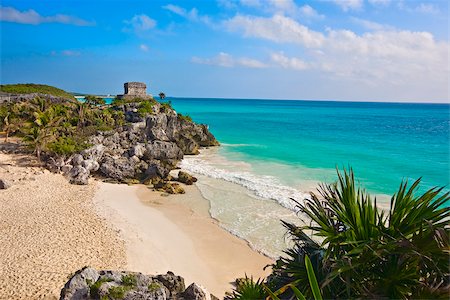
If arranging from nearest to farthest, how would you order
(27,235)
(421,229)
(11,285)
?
(421,229) < (11,285) < (27,235)

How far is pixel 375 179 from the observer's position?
23.4 metres

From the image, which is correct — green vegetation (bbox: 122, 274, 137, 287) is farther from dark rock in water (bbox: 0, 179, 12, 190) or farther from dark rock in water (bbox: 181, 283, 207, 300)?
dark rock in water (bbox: 0, 179, 12, 190)

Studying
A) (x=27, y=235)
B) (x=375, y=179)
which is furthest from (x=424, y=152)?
(x=27, y=235)

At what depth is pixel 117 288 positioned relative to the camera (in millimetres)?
7023

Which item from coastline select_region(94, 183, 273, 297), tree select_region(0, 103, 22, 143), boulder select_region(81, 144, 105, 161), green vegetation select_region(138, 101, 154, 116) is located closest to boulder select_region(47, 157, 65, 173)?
boulder select_region(81, 144, 105, 161)

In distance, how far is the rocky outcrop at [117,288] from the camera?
6.98 meters

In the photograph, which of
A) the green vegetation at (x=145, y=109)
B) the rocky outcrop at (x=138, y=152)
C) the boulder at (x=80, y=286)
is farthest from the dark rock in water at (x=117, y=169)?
the green vegetation at (x=145, y=109)

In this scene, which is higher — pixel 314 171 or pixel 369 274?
pixel 369 274

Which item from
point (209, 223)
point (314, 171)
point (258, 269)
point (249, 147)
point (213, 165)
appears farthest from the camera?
point (249, 147)

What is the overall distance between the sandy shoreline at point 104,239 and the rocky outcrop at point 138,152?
88.1 inches

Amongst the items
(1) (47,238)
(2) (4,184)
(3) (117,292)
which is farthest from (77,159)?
(3) (117,292)

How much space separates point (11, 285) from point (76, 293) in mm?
3366

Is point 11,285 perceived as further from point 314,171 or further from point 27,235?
point 314,171

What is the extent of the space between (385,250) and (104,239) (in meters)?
11.1
